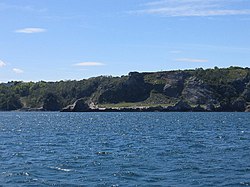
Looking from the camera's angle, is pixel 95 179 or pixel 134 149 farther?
pixel 134 149

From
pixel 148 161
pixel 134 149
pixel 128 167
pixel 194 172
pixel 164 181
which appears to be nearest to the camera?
pixel 164 181

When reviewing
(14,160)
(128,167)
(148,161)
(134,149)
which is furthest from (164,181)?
(134,149)

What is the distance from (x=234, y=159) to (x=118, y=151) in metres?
13.6

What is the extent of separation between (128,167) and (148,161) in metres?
3.94

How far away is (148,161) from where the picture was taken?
1775 inches

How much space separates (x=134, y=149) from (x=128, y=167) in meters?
14.6

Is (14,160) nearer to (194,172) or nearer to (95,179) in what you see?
(95,179)

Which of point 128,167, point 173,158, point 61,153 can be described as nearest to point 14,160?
point 61,153

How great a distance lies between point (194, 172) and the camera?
1523 inches

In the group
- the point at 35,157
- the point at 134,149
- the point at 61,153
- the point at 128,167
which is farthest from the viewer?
the point at 134,149

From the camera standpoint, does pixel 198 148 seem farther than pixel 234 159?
Yes

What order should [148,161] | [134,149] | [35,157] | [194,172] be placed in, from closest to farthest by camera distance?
1. [194,172]
2. [148,161]
3. [35,157]
4. [134,149]

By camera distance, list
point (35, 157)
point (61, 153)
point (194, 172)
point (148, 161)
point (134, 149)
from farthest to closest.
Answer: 1. point (134, 149)
2. point (61, 153)
3. point (35, 157)
4. point (148, 161)
5. point (194, 172)

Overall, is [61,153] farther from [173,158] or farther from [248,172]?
[248,172]
